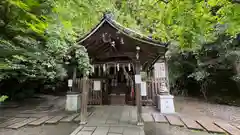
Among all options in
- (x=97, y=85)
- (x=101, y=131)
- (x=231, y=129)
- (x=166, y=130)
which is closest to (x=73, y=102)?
(x=97, y=85)

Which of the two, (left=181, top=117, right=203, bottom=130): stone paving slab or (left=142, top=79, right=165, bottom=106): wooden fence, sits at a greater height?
(left=142, top=79, right=165, bottom=106): wooden fence

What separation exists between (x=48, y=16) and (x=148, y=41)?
3.13 meters

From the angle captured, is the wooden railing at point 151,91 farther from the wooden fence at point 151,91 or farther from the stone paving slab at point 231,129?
the stone paving slab at point 231,129

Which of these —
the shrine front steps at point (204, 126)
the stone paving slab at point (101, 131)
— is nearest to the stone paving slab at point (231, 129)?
the shrine front steps at point (204, 126)

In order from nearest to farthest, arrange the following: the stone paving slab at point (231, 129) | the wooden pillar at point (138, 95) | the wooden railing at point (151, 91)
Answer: the stone paving slab at point (231, 129) < the wooden pillar at point (138, 95) < the wooden railing at point (151, 91)

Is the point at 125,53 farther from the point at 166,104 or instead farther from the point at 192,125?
the point at 192,125

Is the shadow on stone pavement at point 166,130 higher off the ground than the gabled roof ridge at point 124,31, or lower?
lower

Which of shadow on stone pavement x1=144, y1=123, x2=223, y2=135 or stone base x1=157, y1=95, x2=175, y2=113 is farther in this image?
stone base x1=157, y1=95, x2=175, y2=113

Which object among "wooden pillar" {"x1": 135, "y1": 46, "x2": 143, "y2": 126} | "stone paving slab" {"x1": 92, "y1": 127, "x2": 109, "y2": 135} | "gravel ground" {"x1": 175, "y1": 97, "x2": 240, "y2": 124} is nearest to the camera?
"stone paving slab" {"x1": 92, "y1": 127, "x2": 109, "y2": 135}

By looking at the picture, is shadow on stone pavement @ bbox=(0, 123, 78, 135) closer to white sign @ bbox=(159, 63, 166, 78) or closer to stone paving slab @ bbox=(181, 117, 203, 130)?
stone paving slab @ bbox=(181, 117, 203, 130)

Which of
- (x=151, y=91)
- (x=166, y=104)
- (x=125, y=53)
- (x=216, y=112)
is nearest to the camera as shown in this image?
(x=125, y=53)

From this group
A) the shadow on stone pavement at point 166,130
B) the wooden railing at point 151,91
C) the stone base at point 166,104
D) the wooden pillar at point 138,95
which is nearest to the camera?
the shadow on stone pavement at point 166,130

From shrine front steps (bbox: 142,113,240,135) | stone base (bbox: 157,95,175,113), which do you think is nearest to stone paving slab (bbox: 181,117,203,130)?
shrine front steps (bbox: 142,113,240,135)

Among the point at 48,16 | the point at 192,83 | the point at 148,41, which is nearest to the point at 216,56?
the point at 192,83
